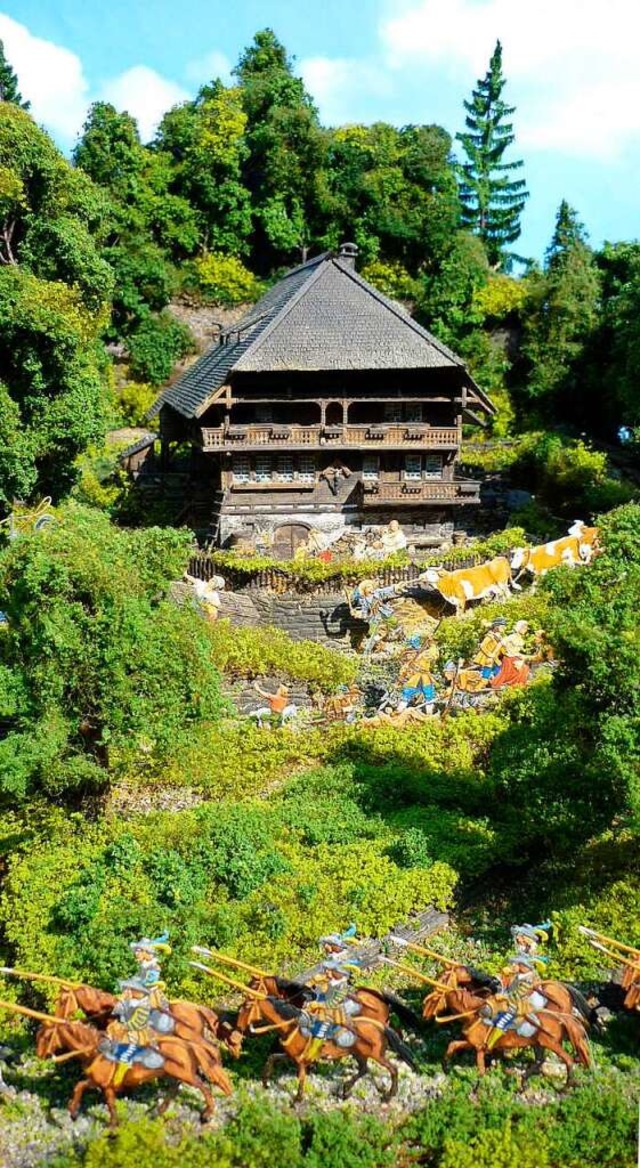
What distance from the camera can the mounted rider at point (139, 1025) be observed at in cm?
938

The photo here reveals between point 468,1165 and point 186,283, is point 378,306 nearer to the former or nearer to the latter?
point 186,283

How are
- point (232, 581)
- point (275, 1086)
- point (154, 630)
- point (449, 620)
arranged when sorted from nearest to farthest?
point (275, 1086) → point (154, 630) → point (449, 620) → point (232, 581)

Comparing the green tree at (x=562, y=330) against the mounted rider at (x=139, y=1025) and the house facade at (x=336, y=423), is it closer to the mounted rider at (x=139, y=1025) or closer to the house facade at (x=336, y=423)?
the house facade at (x=336, y=423)

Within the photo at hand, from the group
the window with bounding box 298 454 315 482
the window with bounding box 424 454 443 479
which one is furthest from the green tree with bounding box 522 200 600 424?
the window with bounding box 298 454 315 482

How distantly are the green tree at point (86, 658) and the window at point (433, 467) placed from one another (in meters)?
19.7

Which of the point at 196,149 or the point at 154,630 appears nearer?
the point at 154,630

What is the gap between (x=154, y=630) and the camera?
1386 cm

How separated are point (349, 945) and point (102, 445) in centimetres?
1947

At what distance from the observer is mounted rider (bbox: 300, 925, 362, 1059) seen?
32.1 ft

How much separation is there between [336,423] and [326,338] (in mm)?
3079

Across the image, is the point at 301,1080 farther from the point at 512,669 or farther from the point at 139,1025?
the point at 512,669

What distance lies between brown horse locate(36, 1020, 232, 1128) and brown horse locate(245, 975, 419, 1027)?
1.07 metres

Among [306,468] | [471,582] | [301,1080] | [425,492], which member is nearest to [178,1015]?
[301,1080]

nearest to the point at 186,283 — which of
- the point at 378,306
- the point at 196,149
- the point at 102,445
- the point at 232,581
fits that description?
the point at 196,149
